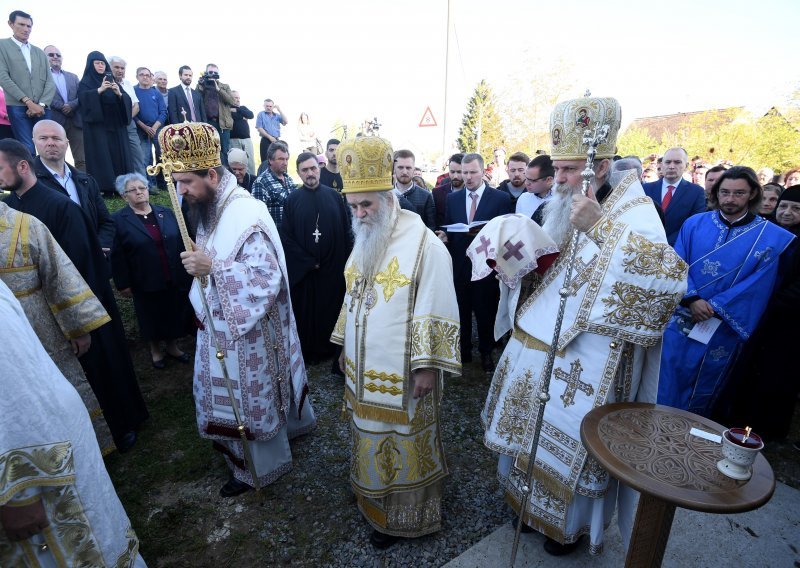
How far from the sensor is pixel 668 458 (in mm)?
1657

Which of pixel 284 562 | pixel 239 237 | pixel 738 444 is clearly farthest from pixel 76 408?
pixel 738 444

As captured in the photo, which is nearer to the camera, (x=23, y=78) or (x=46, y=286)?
(x=46, y=286)

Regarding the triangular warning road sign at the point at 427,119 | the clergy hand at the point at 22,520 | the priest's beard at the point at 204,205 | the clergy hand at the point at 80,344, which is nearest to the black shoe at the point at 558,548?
the clergy hand at the point at 22,520

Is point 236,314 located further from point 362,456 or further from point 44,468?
point 44,468

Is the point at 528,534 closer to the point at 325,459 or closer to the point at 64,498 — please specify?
the point at 325,459

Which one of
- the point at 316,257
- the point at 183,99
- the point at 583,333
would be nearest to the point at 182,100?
the point at 183,99

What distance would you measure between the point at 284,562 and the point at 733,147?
63.3ft

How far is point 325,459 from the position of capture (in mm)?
3598

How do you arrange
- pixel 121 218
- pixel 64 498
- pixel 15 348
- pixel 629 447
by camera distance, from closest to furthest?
pixel 15 348 → pixel 64 498 → pixel 629 447 → pixel 121 218

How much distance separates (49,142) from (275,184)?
7.99 ft

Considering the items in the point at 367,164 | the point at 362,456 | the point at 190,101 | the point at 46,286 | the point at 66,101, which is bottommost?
the point at 362,456

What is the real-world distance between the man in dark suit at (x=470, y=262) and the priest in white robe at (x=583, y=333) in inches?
94.7

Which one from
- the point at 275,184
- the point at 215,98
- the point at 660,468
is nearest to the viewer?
the point at 660,468

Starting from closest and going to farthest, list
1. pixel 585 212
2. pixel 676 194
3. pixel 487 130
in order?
pixel 585 212
pixel 676 194
pixel 487 130
